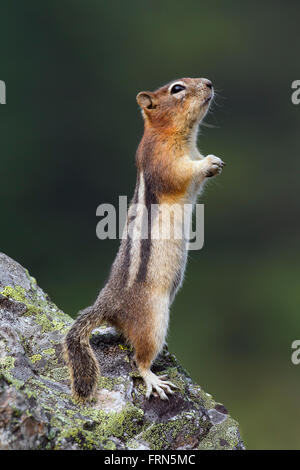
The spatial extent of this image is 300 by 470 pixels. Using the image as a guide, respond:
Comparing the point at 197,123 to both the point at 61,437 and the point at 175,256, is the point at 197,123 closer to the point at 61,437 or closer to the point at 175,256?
the point at 175,256

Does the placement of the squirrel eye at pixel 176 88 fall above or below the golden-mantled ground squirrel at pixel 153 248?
above

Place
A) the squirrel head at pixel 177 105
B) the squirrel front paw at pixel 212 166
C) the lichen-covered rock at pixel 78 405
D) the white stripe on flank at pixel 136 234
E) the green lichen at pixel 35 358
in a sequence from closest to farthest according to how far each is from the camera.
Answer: the lichen-covered rock at pixel 78 405 < the green lichen at pixel 35 358 < the white stripe on flank at pixel 136 234 < the squirrel front paw at pixel 212 166 < the squirrel head at pixel 177 105

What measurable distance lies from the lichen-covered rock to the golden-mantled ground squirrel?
8 centimetres

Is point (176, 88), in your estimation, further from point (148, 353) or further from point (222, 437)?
point (222, 437)

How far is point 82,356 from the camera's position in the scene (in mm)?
3066

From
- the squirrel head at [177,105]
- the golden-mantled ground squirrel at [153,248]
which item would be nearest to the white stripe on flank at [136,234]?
the golden-mantled ground squirrel at [153,248]

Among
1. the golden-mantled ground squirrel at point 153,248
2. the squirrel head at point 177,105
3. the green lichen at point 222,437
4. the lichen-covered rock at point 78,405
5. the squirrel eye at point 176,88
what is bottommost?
the green lichen at point 222,437

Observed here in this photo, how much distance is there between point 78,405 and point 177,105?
70.8 inches

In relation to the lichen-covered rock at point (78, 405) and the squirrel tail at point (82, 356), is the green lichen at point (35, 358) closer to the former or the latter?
the lichen-covered rock at point (78, 405)

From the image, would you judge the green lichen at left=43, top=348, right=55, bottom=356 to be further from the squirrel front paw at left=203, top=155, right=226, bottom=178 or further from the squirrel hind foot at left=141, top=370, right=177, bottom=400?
the squirrel front paw at left=203, top=155, right=226, bottom=178

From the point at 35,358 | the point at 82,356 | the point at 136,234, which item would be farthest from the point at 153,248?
the point at 35,358

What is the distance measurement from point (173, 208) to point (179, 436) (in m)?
1.21

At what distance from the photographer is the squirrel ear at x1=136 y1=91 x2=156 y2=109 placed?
386 centimetres

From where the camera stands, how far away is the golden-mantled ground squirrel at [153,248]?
318 cm
